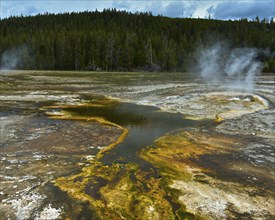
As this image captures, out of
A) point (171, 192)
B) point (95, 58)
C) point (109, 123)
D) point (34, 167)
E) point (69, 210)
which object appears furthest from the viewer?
point (95, 58)

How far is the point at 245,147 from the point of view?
10.5m

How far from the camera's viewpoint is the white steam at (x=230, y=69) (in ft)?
123

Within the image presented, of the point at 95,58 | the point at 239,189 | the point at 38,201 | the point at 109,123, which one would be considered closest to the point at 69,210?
the point at 38,201

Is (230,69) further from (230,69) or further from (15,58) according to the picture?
(15,58)

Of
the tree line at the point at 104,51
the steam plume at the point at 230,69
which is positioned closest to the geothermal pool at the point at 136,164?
the steam plume at the point at 230,69

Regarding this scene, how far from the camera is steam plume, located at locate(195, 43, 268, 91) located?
37.3 metres

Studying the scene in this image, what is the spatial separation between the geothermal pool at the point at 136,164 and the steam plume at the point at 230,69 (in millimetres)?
18350

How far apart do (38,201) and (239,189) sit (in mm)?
4440

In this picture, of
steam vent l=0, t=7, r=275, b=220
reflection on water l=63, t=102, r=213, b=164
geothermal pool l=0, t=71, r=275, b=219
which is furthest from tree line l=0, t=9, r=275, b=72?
geothermal pool l=0, t=71, r=275, b=219

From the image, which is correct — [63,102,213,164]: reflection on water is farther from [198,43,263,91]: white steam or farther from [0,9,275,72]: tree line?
[0,9,275,72]: tree line

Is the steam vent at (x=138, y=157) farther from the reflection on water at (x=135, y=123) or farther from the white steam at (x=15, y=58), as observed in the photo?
the white steam at (x=15, y=58)

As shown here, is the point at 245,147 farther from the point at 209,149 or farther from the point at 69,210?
the point at 69,210

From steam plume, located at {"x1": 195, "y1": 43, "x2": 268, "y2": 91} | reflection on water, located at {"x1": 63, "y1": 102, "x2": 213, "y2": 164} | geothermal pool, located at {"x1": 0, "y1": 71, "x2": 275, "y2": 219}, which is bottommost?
reflection on water, located at {"x1": 63, "y1": 102, "x2": 213, "y2": 164}

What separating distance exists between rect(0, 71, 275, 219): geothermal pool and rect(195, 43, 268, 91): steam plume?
18.3 metres
